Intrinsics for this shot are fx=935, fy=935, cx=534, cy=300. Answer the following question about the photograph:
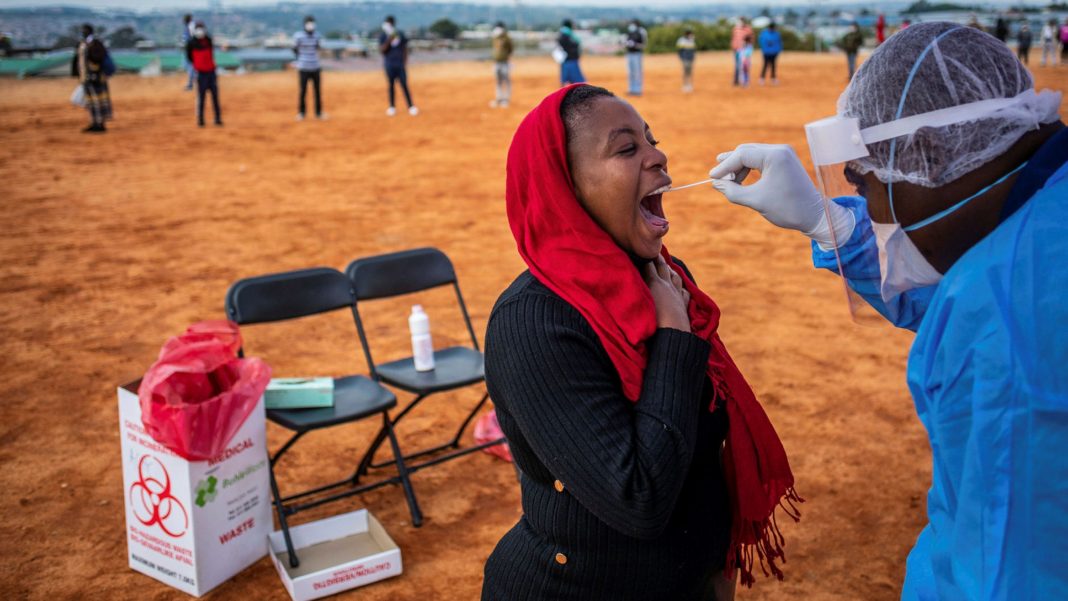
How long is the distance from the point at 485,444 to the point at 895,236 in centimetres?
335

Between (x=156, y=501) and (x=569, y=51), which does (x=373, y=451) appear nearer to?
(x=156, y=501)

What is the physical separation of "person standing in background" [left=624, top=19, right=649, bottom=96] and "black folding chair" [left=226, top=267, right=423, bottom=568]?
1794 cm

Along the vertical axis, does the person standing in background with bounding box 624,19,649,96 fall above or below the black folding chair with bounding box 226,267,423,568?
above

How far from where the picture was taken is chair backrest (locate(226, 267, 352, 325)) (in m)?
4.80

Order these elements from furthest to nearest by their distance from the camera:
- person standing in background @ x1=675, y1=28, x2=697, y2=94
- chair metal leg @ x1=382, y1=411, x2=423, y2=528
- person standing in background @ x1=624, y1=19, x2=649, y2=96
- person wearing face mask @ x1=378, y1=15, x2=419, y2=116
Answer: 1. person standing in background @ x1=675, y1=28, x2=697, y2=94
2. person standing in background @ x1=624, y1=19, x2=649, y2=96
3. person wearing face mask @ x1=378, y1=15, x2=419, y2=116
4. chair metal leg @ x1=382, y1=411, x2=423, y2=528

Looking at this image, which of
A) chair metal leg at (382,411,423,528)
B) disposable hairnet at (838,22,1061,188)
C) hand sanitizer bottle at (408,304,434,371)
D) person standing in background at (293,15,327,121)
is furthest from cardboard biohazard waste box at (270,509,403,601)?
person standing in background at (293,15,327,121)

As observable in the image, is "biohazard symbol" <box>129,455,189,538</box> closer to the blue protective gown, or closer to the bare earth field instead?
the bare earth field

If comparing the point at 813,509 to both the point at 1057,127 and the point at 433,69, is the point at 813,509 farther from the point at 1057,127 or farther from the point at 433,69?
the point at 433,69

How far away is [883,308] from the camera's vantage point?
246 centimetres

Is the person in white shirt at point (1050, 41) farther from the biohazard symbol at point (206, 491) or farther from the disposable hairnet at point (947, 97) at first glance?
the disposable hairnet at point (947, 97)

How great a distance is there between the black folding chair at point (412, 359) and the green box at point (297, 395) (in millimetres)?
366

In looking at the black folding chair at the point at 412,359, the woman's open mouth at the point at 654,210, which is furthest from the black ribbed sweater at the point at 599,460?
the black folding chair at the point at 412,359

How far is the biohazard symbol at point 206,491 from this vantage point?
3.89 metres

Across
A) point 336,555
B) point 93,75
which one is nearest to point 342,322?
point 336,555
